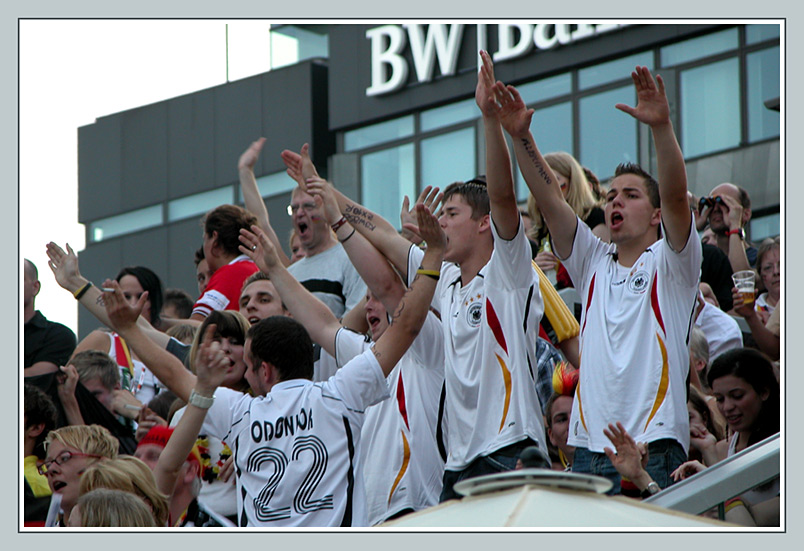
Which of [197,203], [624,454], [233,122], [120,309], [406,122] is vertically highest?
[233,122]

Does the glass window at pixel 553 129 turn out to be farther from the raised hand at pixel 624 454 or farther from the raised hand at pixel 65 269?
the raised hand at pixel 624 454

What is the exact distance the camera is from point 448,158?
2475cm

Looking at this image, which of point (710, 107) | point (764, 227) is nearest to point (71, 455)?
point (764, 227)

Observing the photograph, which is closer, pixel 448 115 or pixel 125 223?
pixel 448 115

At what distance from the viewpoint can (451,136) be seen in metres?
24.7

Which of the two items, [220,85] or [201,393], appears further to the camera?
[220,85]

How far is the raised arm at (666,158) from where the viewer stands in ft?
17.7

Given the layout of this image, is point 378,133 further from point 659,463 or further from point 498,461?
point 659,463

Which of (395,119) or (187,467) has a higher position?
(395,119)

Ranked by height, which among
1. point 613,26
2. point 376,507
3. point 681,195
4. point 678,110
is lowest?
point 376,507

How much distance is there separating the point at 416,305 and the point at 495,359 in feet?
1.60

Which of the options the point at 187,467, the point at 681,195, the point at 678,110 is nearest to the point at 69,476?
the point at 187,467

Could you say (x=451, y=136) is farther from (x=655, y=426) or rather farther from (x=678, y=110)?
(x=655, y=426)

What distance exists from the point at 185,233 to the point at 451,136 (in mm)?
7612
